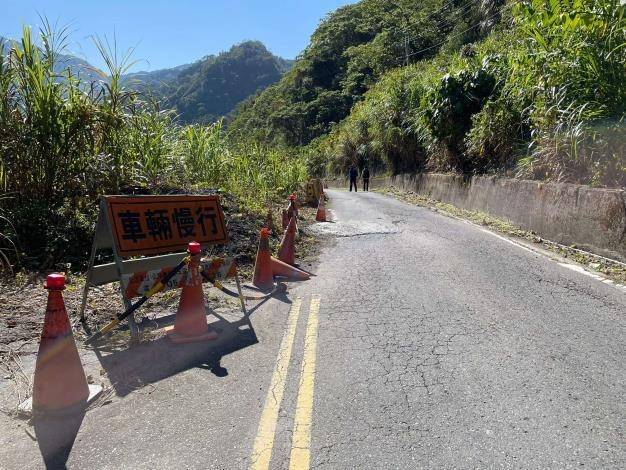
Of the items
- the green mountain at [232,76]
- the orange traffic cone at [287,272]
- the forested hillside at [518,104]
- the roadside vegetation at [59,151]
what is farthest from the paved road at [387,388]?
the green mountain at [232,76]

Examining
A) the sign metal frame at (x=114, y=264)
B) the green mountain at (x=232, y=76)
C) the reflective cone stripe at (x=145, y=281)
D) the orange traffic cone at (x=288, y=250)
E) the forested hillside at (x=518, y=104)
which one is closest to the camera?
the reflective cone stripe at (x=145, y=281)

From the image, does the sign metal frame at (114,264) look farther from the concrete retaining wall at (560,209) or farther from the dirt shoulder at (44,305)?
the concrete retaining wall at (560,209)

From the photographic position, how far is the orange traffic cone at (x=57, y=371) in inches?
144

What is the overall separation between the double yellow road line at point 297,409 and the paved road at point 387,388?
0.01m

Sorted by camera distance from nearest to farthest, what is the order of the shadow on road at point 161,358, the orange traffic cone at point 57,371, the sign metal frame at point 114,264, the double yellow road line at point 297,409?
1. the double yellow road line at point 297,409
2. the orange traffic cone at point 57,371
3. the shadow on road at point 161,358
4. the sign metal frame at point 114,264

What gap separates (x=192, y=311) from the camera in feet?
17.0

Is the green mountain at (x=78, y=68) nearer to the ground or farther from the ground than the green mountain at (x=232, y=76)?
nearer to the ground

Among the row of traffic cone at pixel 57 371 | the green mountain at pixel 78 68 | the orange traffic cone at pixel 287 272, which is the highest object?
the green mountain at pixel 78 68

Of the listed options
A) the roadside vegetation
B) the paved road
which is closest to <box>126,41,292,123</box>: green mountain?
the roadside vegetation

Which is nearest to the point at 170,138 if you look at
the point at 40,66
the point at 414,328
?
the point at 40,66

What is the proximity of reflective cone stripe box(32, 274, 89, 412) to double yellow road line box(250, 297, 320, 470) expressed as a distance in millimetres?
1414

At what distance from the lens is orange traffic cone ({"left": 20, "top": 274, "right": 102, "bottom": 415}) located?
3646 mm

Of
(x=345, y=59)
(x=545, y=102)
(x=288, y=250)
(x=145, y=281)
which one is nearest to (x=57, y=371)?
(x=145, y=281)

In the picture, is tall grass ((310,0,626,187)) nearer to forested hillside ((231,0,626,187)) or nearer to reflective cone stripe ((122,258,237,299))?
forested hillside ((231,0,626,187))
